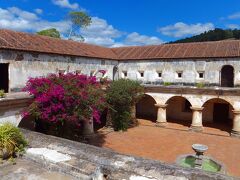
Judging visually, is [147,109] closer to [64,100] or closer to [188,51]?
[188,51]

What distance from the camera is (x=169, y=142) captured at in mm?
16547

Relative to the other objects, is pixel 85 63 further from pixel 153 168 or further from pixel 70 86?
pixel 153 168

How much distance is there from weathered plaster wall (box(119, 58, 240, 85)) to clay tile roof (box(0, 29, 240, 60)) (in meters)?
0.52

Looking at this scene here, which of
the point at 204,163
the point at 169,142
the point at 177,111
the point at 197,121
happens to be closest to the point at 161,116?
the point at 197,121

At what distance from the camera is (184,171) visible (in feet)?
13.2

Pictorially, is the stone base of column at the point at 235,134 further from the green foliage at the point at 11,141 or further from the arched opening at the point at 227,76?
the green foliage at the point at 11,141

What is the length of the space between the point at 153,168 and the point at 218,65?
1952 centimetres

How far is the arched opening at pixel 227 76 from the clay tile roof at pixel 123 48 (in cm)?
145

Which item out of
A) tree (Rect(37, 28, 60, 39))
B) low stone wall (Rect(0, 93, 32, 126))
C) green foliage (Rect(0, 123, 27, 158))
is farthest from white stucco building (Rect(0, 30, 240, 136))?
tree (Rect(37, 28, 60, 39))

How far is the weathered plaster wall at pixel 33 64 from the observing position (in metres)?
14.0

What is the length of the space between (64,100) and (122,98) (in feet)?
24.3

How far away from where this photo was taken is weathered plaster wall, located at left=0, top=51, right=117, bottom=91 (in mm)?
14000

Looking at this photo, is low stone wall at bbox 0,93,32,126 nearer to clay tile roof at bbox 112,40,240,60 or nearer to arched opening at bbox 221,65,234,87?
clay tile roof at bbox 112,40,240,60

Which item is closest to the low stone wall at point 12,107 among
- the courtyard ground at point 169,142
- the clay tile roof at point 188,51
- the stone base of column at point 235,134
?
the courtyard ground at point 169,142
